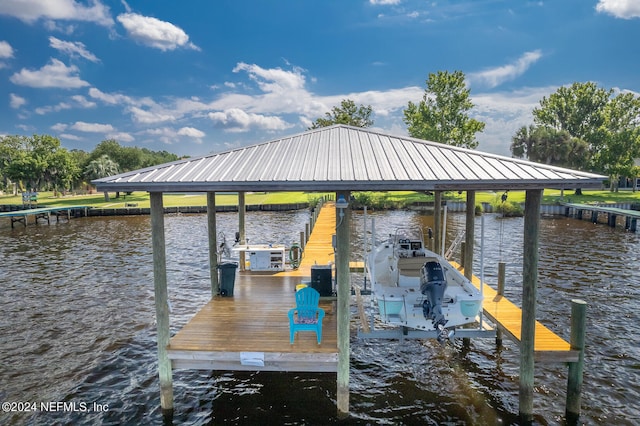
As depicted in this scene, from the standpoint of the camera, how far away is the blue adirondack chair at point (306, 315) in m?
7.75

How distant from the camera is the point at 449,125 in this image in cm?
5397

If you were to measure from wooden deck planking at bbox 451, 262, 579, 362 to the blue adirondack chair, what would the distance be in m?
4.07

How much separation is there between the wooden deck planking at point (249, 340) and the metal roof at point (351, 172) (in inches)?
122

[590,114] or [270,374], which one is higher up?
[590,114]

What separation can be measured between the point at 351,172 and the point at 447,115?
51.1 metres

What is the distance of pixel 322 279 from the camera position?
36.5ft

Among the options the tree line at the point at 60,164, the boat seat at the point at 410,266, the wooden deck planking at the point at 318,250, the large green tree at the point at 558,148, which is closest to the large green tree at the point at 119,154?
the tree line at the point at 60,164

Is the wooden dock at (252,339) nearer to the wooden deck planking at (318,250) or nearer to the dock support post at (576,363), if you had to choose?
the wooden deck planking at (318,250)

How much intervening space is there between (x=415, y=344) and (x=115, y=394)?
762cm

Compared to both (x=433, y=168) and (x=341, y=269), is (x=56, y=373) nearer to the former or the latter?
(x=341, y=269)

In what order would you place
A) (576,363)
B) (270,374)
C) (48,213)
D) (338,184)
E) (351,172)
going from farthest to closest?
1. (48,213)
2. (270,374)
3. (576,363)
4. (351,172)
5. (338,184)

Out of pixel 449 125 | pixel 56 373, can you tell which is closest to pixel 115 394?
pixel 56 373

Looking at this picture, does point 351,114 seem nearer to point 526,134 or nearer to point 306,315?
point 526,134

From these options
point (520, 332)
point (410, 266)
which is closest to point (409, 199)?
point (410, 266)
